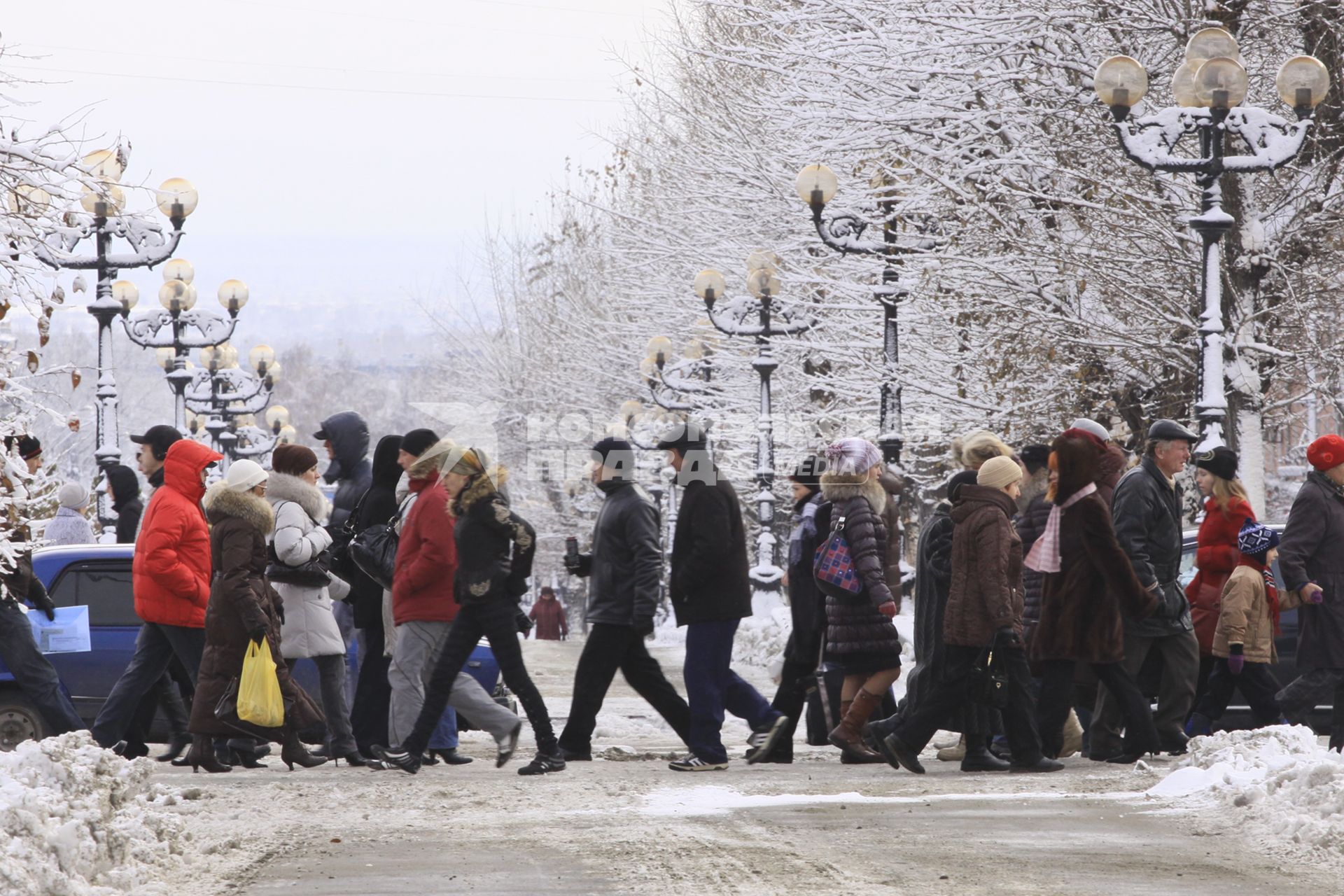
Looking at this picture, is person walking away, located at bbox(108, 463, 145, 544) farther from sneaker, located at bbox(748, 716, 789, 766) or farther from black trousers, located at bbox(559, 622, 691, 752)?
sneaker, located at bbox(748, 716, 789, 766)

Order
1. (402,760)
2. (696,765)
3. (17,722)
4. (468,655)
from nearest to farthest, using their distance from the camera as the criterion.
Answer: (468,655) < (402,760) < (696,765) < (17,722)

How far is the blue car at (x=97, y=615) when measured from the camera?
458 inches

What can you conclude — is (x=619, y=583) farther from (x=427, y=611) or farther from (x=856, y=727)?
(x=856, y=727)

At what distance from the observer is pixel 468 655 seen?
9672 millimetres

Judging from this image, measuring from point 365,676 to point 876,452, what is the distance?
3.25m

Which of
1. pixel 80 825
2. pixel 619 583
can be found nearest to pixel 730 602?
pixel 619 583

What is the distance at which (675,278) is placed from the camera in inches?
1366

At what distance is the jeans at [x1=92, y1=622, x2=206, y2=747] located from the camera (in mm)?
9955

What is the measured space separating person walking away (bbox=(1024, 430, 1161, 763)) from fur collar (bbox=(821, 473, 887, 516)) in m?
0.93

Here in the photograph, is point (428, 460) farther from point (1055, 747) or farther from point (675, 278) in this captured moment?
point (675, 278)

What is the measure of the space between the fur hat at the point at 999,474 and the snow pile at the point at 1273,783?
5.54ft

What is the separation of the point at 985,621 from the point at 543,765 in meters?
2.50

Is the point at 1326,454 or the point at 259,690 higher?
the point at 1326,454

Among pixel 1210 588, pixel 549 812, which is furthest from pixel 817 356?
pixel 549 812
